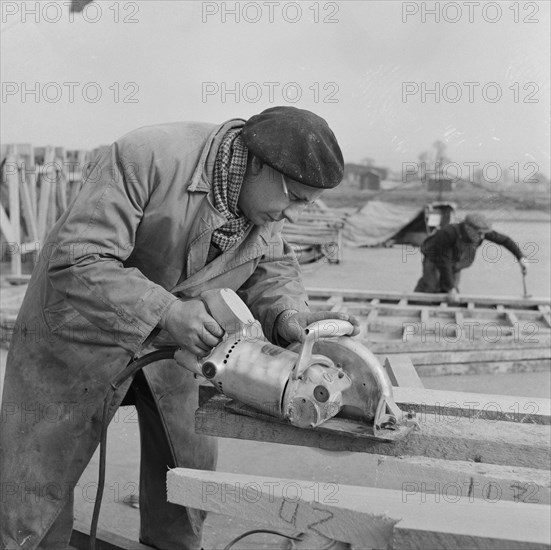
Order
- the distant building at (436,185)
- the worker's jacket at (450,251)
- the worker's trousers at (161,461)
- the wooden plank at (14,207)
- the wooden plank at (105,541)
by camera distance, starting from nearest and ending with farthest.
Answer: the worker's trousers at (161,461), the wooden plank at (105,541), the worker's jacket at (450,251), the wooden plank at (14,207), the distant building at (436,185)

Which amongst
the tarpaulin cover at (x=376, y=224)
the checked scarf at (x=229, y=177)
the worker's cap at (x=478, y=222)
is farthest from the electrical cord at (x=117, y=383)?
the tarpaulin cover at (x=376, y=224)

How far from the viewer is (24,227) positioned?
9.02 meters

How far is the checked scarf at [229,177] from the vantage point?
211 cm

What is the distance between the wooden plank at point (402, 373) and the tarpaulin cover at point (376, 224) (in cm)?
850

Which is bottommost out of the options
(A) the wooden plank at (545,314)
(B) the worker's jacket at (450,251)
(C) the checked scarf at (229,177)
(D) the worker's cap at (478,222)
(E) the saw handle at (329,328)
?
(A) the wooden plank at (545,314)

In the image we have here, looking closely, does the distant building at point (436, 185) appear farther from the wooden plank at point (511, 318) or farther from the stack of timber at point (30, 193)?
the wooden plank at point (511, 318)

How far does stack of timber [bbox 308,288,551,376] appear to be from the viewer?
5402 mm

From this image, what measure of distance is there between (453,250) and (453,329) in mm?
1523

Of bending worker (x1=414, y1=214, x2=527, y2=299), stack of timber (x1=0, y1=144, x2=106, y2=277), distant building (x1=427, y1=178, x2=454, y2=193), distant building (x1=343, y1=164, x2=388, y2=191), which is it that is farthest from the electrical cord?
distant building (x1=343, y1=164, x2=388, y2=191)

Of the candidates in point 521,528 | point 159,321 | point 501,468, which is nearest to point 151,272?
point 159,321

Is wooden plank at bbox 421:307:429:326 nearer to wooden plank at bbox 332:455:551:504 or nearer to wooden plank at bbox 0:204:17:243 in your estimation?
wooden plank at bbox 332:455:551:504

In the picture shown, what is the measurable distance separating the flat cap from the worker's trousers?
87 centimetres

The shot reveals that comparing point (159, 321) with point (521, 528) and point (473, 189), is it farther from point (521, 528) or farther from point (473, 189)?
point (473, 189)

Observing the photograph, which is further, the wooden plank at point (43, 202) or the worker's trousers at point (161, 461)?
the wooden plank at point (43, 202)
